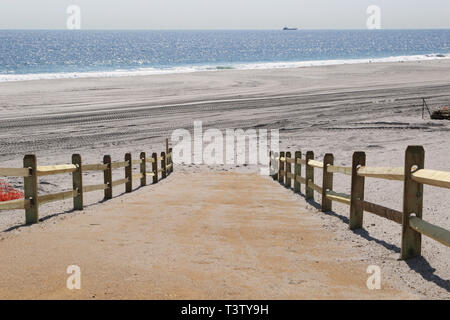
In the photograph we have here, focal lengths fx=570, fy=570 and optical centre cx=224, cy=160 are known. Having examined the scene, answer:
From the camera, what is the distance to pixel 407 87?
45.7 metres

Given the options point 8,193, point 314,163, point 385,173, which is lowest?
point 8,193

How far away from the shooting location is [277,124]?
3027 cm

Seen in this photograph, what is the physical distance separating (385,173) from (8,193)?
9.68 m

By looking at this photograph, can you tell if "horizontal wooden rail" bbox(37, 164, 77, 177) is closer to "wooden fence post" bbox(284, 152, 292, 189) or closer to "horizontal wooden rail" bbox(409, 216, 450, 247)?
"horizontal wooden rail" bbox(409, 216, 450, 247)

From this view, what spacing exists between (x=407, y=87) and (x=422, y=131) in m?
22.9

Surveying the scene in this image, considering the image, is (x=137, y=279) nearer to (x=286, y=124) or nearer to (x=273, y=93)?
(x=286, y=124)

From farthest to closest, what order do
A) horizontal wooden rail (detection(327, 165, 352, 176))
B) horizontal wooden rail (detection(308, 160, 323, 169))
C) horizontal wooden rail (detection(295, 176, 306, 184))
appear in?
horizontal wooden rail (detection(295, 176, 306, 184))
horizontal wooden rail (detection(308, 160, 323, 169))
horizontal wooden rail (detection(327, 165, 352, 176))

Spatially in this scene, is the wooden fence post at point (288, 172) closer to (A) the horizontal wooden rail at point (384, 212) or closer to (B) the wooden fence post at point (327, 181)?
(B) the wooden fence post at point (327, 181)

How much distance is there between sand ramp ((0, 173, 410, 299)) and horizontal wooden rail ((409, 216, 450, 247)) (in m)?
0.67

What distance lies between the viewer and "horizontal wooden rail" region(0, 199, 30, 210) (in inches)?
328

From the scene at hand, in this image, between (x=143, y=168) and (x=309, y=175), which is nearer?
(x=309, y=175)

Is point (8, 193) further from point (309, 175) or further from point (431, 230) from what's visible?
point (431, 230)

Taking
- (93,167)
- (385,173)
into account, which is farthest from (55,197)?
(385,173)

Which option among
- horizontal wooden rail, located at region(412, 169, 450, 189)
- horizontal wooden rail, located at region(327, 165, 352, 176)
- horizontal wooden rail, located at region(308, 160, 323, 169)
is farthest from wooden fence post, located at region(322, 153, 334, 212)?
horizontal wooden rail, located at region(412, 169, 450, 189)
